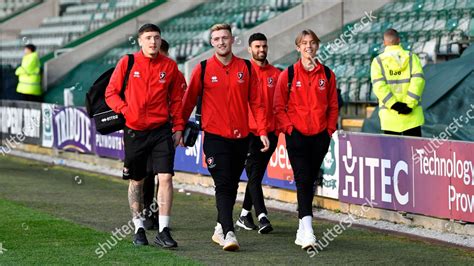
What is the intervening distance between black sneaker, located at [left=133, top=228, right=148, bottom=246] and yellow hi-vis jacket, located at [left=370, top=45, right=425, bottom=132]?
3.54 m

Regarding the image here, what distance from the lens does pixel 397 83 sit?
45.1ft

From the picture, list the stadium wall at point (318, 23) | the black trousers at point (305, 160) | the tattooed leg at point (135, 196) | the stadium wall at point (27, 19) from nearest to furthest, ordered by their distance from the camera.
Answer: the black trousers at point (305, 160), the tattooed leg at point (135, 196), the stadium wall at point (318, 23), the stadium wall at point (27, 19)

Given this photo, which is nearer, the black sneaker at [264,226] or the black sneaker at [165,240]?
the black sneaker at [165,240]

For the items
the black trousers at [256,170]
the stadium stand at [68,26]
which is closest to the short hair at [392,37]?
the black trousers at [256,170]

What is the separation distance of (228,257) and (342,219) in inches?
125

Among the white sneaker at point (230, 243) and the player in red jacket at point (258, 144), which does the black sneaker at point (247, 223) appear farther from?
the white sneaker at point (230, 243)

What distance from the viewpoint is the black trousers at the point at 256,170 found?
12812 mm

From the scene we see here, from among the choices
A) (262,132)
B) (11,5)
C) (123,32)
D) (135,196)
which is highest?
(11,5)

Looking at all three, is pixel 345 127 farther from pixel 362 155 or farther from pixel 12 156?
pixel 12 156

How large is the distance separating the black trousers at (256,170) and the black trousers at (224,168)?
4.77 ft

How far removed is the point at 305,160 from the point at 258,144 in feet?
4.73

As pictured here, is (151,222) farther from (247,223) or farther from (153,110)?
(153,110)

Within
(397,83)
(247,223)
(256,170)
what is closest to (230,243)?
(247,223)

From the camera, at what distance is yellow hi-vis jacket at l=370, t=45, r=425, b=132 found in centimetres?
1363
